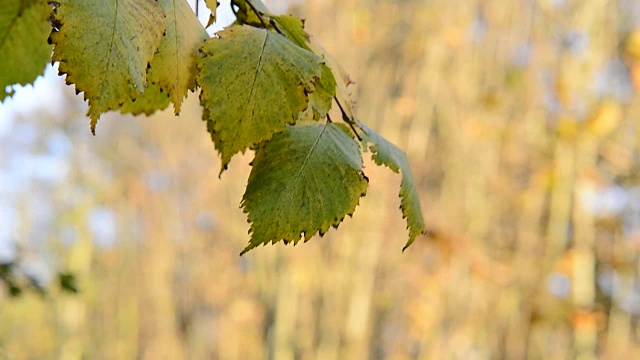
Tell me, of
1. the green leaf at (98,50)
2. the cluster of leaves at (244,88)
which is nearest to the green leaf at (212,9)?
the cluster of leaves at (244,88)

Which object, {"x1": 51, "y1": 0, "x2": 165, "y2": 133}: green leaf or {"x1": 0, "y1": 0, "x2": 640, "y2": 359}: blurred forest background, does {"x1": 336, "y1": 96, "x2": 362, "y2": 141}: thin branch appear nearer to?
{"x1": 51, "y1": 0, "x2": 165, "y2": 133}: green leaf

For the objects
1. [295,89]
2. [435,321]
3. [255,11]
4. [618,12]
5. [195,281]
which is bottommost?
[295,89]

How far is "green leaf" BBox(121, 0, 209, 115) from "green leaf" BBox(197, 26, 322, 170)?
2 centimetres

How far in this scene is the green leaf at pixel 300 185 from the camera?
0.62 metres

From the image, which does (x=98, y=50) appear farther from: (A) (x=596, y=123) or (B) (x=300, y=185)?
(A) (x=596, y=123)

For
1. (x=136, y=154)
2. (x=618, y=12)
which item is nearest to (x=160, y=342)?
(x=136, y=154)

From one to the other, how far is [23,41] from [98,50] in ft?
1.11

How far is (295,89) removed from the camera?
0.62 m

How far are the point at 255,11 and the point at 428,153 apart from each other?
19.4ft

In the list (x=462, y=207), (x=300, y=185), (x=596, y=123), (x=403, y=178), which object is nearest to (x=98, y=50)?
(x=300, y=185)

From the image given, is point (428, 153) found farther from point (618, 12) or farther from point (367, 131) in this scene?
point (367, 131)

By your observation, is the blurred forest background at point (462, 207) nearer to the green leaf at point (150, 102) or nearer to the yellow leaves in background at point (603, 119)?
the yellow leaves in background at point (603, 119)

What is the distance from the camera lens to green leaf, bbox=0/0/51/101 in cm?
81

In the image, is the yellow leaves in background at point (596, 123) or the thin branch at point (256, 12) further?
the yellow leaves in background at point (596, 123)
